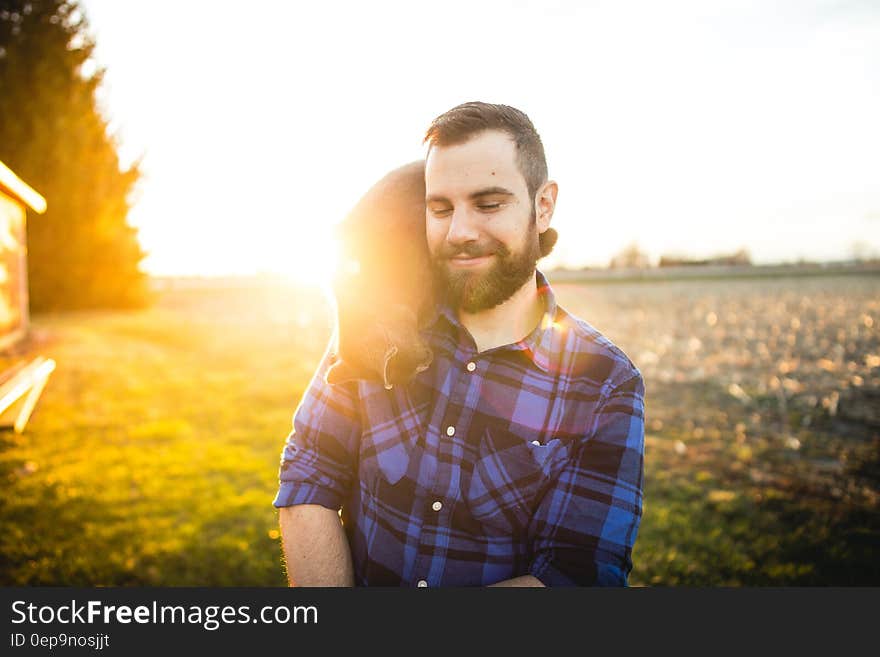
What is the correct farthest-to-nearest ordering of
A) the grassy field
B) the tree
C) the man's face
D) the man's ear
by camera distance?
1. the tree
2. the grassy field
3. the man's ear
4. the man's face

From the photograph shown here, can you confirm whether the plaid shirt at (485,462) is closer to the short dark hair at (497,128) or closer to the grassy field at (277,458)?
the short dark hair at (497,128)

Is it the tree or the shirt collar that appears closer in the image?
the shirt collar

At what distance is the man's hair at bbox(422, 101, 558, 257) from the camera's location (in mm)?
1630

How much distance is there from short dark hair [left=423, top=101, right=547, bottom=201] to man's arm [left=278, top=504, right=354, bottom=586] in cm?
130

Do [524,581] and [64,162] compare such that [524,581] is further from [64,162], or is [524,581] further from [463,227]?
[64,162]

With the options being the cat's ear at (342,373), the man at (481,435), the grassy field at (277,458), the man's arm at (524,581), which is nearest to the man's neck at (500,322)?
the man at (481,435)

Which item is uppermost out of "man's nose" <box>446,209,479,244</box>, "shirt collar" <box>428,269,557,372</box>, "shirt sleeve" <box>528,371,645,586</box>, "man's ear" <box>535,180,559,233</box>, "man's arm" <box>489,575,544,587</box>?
"man's ear" <box>535,180,559,233</box>

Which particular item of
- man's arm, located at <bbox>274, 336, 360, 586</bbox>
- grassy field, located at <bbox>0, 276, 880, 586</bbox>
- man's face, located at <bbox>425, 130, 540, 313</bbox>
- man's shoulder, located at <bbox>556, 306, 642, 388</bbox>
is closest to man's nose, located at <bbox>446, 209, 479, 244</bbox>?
man's face, located at <bbox>425, 130, 540, 313</bbox>

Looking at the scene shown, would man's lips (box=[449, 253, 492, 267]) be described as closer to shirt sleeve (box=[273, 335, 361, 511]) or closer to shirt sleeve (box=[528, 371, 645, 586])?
shirt sleeve (box=[273, 335, 361, 511])

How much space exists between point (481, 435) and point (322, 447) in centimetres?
55

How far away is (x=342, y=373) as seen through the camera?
1.72 meters

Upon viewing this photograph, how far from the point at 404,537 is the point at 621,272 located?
26588 mm

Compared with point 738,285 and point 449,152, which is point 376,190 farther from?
point 738,285

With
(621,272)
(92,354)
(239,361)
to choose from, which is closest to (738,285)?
(621,272)
